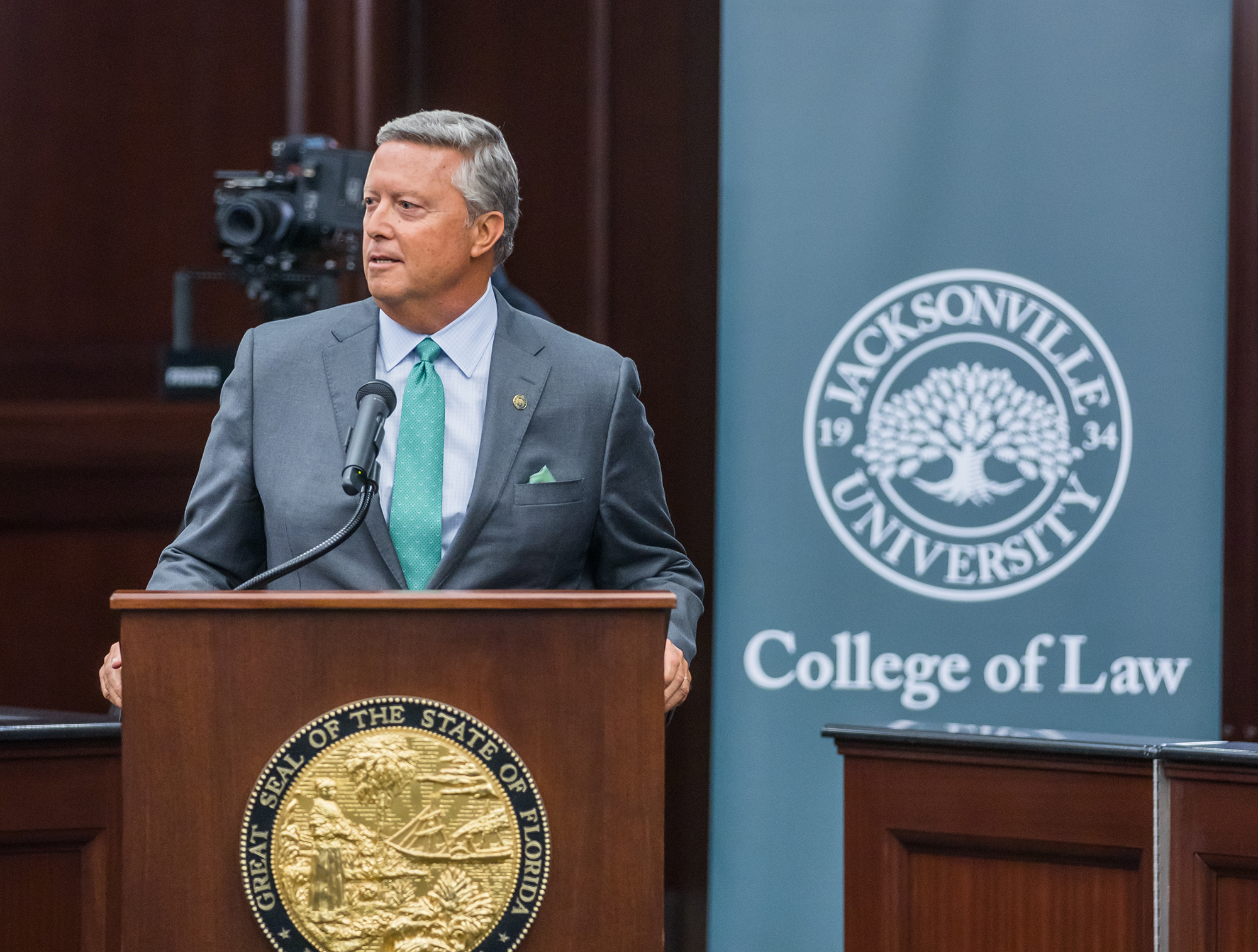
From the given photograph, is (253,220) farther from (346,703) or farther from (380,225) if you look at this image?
(346,703)

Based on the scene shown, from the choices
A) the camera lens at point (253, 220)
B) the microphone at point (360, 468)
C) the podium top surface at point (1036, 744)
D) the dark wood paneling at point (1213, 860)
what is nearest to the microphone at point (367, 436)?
the microphone at point (360, 468)

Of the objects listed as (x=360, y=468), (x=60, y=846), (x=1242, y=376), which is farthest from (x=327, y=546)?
(x=1242, y=376)

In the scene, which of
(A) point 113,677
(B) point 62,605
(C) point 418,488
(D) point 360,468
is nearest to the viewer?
(D) point 360,468

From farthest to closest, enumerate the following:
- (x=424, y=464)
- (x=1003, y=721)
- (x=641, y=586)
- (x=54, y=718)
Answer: (x=1003, y=721), (x=54, y=718), (x=641, y=586), (x=424, y=464)

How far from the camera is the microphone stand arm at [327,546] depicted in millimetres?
1554

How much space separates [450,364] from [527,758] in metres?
0.63

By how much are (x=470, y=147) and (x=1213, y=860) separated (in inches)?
54.8

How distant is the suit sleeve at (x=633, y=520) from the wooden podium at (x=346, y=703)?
1.48ft

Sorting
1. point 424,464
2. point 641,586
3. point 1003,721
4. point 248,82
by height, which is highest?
point 248,82

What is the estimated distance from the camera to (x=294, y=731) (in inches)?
57.4

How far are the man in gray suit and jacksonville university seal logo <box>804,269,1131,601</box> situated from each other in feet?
4.97

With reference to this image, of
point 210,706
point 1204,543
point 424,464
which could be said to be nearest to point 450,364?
point 424,464

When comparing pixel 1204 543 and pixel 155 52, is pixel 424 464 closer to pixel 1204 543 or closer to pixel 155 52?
pixel 1204 543

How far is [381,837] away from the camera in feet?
4.77
